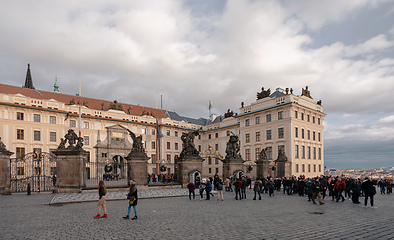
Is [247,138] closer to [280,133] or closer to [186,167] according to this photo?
[280,133]

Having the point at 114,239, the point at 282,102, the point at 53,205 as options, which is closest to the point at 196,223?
the point at 114,239

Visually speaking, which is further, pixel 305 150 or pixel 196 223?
pixel 305 150

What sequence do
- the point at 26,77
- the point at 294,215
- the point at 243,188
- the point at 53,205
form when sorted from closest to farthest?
the point at 294,215
the point at 53,205
the point at 243,188
the point at 26,77

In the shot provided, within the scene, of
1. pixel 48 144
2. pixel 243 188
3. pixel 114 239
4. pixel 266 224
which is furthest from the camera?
pixel 48 144

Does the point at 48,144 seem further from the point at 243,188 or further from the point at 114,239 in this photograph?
the point at 114,239

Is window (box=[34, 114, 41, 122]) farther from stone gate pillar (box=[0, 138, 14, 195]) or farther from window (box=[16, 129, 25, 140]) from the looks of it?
stone gate pillar (box=[0, 138, 14, 195])

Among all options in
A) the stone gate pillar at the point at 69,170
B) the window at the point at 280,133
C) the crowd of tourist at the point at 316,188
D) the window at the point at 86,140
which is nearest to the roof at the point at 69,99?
the window at the point at 86,140

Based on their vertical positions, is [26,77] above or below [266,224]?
above

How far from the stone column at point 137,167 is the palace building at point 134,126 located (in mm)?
20202

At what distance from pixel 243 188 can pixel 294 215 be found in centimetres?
709

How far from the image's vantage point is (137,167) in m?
23.4

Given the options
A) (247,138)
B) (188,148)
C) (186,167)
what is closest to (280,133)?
(247,138)

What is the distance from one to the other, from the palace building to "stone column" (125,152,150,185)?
20202 millimetres

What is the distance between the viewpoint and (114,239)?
7727 millimetres
